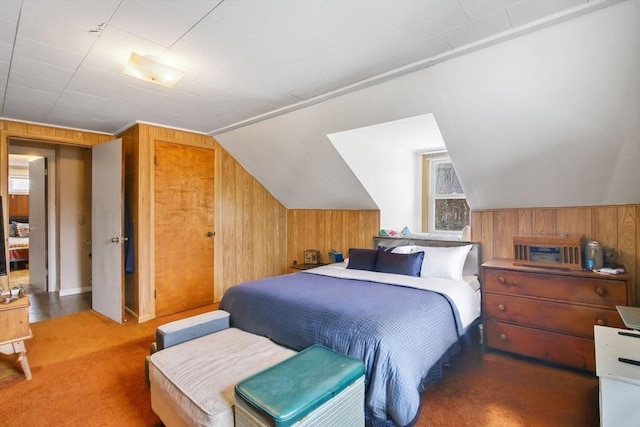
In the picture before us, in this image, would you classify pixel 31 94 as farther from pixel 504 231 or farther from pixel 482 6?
pixel 504 231

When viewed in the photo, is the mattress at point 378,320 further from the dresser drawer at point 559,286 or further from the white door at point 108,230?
the white door at point 108,230

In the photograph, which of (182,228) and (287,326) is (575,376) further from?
(182,228)

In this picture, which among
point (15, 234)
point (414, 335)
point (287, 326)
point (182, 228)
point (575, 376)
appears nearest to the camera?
point (414, 335)

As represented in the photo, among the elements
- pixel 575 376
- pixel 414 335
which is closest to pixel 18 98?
pixel 414 335

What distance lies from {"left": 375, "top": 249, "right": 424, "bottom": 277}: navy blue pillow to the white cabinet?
1514 mm

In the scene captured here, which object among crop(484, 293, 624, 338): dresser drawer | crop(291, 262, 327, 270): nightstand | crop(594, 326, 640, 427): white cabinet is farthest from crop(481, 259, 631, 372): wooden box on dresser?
crop(291, 262, 327, 270): nightstand

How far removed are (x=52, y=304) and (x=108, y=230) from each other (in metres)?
1.61

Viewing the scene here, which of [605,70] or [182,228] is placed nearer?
[605,70]

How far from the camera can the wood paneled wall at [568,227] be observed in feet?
8.15

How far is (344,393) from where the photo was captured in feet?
4.93

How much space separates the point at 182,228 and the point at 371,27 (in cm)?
316

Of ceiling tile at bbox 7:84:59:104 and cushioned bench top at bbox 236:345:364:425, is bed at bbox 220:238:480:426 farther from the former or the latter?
ceiling tile at bbox 7:84:59:104

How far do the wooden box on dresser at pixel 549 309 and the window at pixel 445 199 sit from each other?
1.24 meters

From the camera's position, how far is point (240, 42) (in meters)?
1.96
